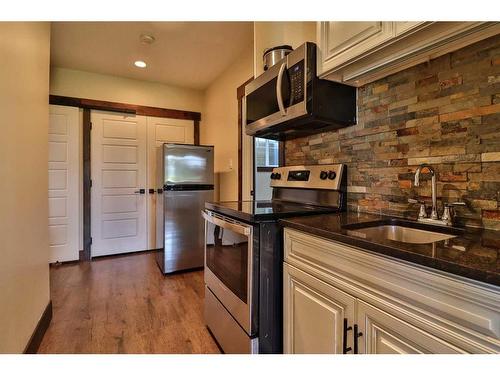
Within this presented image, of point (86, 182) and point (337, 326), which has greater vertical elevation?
point (86, 182)

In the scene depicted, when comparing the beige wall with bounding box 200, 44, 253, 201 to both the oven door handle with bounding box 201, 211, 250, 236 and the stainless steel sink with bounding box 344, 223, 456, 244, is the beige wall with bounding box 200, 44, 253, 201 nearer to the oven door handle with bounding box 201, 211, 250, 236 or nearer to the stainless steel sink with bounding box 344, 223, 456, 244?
the oven door handle with bounding box 201, 211, 250, 236

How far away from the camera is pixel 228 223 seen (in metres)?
1.54

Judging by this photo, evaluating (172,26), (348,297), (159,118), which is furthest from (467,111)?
(159,118)

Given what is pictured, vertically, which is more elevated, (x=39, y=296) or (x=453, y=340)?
(x=453, y=340)

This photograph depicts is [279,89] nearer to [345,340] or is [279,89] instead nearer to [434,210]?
[434,210]

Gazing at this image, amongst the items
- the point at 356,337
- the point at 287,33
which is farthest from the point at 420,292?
the point at 287,33

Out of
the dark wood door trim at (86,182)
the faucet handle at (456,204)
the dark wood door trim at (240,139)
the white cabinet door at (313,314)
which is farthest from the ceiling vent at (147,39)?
the faucet handle at (456,204)

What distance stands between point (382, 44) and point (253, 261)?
113 cm

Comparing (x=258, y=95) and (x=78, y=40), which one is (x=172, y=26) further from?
(x=258, y=95)

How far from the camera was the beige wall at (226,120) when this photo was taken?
124 inches

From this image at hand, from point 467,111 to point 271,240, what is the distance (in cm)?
102

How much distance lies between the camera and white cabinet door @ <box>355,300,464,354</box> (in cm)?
71

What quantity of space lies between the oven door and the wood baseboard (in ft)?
3.59

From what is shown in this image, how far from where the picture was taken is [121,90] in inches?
149
